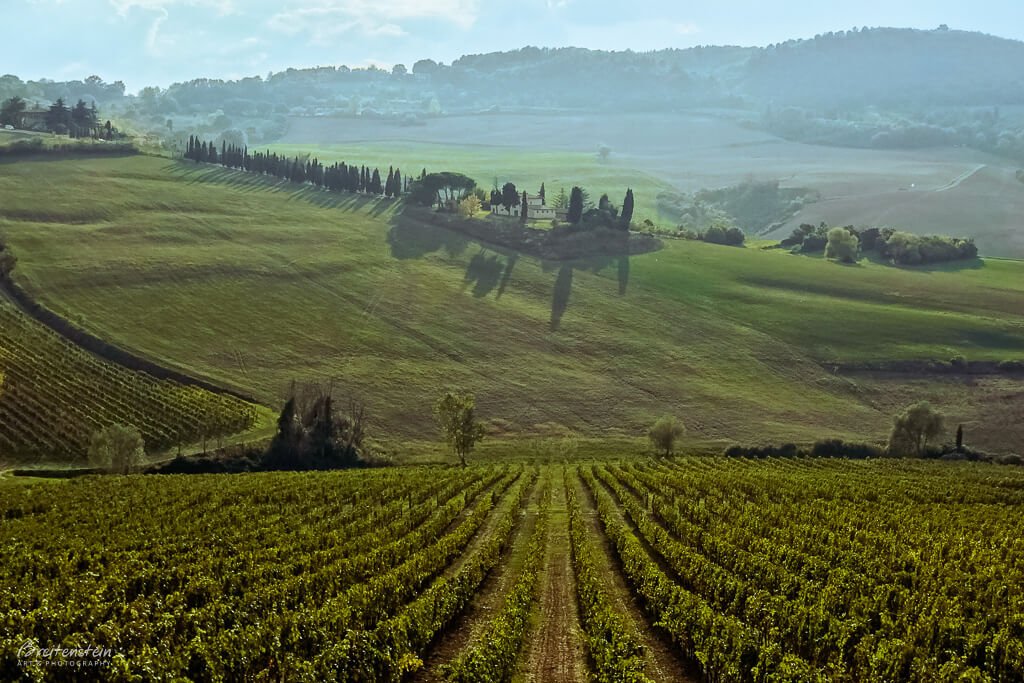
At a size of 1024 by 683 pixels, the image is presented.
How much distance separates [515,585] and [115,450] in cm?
5920

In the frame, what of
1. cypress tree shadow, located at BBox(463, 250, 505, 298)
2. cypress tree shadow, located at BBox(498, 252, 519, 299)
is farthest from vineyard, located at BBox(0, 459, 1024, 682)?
cypress tree shadow, located at BBox(498, 252, 519, 299)

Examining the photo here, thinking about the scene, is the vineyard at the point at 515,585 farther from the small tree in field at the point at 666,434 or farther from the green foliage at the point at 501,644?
the small tree in field at the point at 666,434

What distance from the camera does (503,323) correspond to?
467 feet

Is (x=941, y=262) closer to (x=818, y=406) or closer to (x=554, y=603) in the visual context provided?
(x=818, y=406)

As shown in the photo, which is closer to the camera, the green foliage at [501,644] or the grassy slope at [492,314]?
the green foliage at [501,644]

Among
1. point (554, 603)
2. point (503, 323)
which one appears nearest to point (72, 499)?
point (554, 603)

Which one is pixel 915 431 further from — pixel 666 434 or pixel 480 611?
pixel 480 611

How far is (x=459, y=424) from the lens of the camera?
288ft

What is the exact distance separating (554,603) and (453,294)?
415 ft

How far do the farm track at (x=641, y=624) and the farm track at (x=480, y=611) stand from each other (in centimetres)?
405

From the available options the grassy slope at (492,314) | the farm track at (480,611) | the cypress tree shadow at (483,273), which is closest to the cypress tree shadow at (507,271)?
the grassy slope at (492,314)

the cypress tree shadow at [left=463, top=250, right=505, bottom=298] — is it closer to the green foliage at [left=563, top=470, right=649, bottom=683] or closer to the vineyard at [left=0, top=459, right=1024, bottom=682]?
the vineyard at [left=0, top=459, right=1024, bottom=682]

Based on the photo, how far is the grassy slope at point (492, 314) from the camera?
374 ft

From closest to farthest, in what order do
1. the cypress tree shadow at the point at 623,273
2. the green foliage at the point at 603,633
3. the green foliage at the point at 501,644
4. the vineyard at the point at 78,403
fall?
the green foliage at the point at 501,644 → the green foliage at the point at 603,633 → the vineyard at the point at 78,403 → the cypress tree shadow at the point at 623,273
